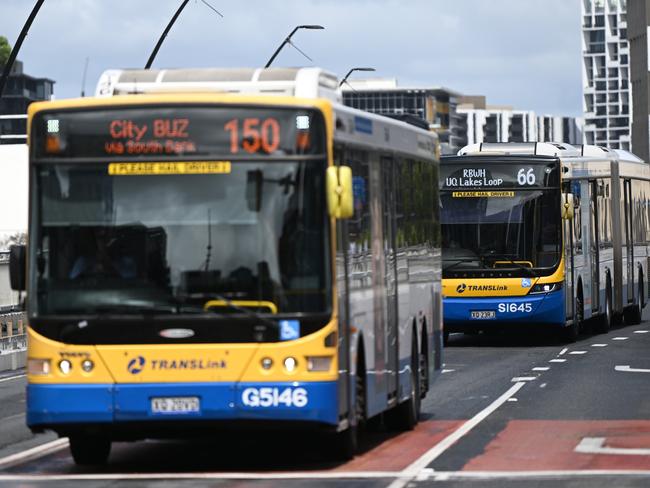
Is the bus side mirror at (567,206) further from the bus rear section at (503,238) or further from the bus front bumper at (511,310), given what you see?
the bus front bumper at (511,310)

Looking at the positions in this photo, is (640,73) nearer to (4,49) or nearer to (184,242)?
(4,49)

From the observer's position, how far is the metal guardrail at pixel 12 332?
31.7 metres

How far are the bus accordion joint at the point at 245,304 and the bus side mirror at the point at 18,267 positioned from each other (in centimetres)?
138

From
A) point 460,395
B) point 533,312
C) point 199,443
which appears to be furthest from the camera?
point 533,312

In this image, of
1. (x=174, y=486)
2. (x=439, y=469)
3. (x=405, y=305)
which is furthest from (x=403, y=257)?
(x=174, y=486)

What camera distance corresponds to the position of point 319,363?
45.8 feet

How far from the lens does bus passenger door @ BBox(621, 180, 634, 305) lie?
39.4 metres

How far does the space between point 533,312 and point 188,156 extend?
61.6 ft

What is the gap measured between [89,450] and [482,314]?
58.9 ft

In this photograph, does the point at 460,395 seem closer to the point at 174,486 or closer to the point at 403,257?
the point at 403,257

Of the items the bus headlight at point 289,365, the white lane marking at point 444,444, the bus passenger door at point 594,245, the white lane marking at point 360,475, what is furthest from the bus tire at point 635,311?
the bus headlight at point 289,365

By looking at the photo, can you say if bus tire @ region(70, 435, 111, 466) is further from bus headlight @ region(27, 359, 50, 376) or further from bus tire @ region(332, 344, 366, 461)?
bus tire @ region(332, 344, 366, 461)

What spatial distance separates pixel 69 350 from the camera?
14.1 meters

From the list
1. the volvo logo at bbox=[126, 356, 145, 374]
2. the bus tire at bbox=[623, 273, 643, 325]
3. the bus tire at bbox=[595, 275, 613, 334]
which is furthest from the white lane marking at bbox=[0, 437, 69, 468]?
the bus tire at bbox=[623, 273, 643, 325]
